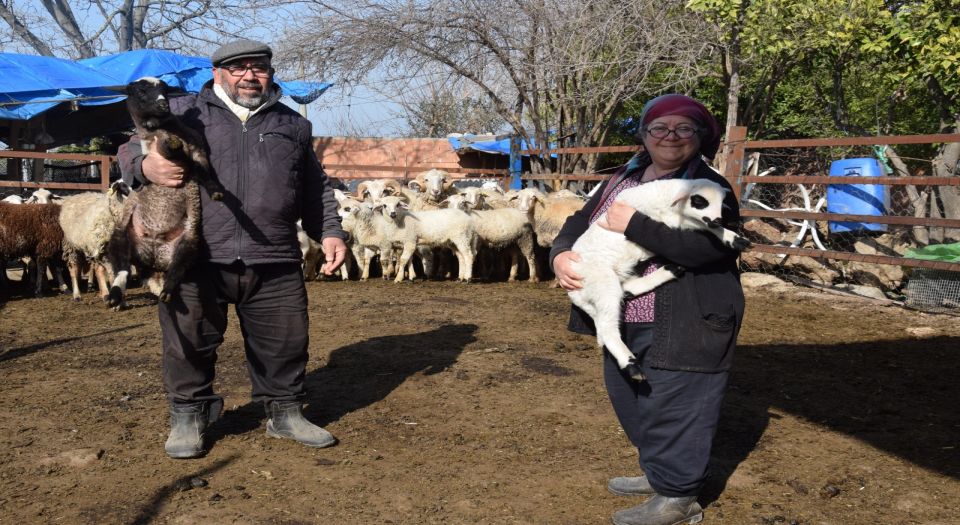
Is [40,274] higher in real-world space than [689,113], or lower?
lower

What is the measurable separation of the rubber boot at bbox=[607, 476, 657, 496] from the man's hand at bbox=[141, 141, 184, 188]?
250 cm

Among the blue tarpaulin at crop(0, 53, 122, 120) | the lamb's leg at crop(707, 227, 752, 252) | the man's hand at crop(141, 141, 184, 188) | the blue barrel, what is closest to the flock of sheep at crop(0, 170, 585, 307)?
the blue tarpaulin at crop(0, 53, 122, 120)

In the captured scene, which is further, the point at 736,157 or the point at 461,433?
the point at 736,157

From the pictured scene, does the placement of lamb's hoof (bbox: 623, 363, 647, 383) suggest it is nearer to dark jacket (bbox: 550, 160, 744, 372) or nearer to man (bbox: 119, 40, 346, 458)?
dark jacket (bbox: 550, 160, 744, 372)

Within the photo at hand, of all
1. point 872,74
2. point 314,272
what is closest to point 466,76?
point 314,272

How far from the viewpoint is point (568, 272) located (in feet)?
11.0

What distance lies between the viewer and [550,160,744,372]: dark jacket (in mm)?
3049

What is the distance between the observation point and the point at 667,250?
3.06 m

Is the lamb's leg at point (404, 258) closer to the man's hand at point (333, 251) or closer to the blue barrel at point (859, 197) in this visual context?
the blue barrel at point (859, 197)

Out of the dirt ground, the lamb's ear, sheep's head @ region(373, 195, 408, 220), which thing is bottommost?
the dirt ground

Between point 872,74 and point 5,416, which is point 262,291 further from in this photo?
point 872,74

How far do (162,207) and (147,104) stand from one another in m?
0.51

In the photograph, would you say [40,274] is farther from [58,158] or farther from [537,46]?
[537,46]

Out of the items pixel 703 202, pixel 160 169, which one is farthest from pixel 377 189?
pixel 703 202
